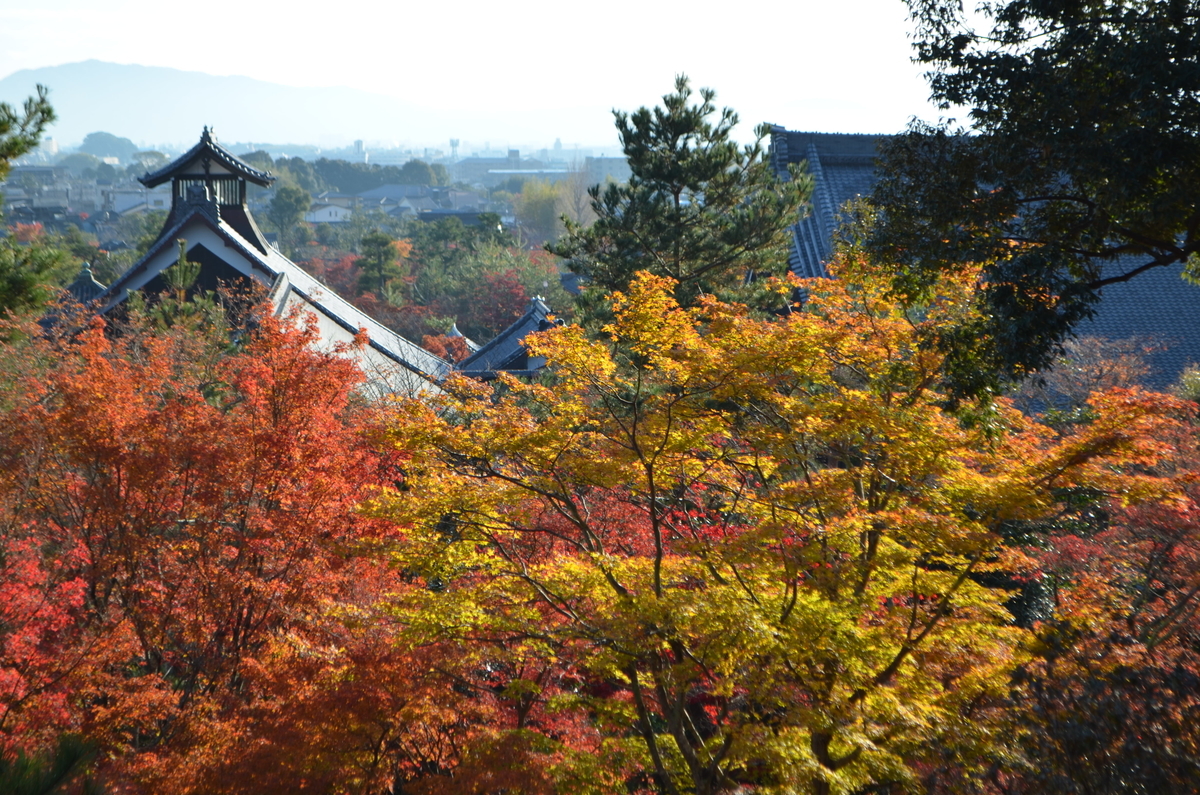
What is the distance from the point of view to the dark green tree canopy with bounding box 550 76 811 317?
51.4ft

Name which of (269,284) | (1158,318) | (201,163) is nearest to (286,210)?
(201,163)

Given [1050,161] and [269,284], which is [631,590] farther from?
[269,284]

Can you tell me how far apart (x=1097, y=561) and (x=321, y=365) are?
9904 mm

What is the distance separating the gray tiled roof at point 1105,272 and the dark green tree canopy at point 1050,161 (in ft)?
23.1

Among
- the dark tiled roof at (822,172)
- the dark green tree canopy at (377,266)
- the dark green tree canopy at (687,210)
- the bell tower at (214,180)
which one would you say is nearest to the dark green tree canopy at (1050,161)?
the dark green tree canopy at (687,210)

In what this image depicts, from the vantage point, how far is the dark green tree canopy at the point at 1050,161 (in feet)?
17.4

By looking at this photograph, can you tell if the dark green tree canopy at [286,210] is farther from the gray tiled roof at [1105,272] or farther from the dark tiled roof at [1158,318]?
the dark tiled roof at [1158,318]

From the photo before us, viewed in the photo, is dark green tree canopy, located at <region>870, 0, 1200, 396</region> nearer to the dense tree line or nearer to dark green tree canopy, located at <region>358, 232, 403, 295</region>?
the dense tree line

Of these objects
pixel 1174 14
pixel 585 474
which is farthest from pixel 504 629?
pixel 1174 14

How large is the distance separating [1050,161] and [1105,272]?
13.9m

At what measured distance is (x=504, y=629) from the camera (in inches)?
271

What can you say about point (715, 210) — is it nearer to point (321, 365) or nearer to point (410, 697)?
point (321, 365)

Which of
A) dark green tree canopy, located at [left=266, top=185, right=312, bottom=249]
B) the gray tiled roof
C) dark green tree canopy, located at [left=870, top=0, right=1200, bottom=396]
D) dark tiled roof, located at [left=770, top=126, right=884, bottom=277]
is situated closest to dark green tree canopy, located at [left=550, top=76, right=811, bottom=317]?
the gray tiled roof

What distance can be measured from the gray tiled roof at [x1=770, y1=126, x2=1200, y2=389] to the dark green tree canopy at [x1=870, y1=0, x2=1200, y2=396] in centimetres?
704
